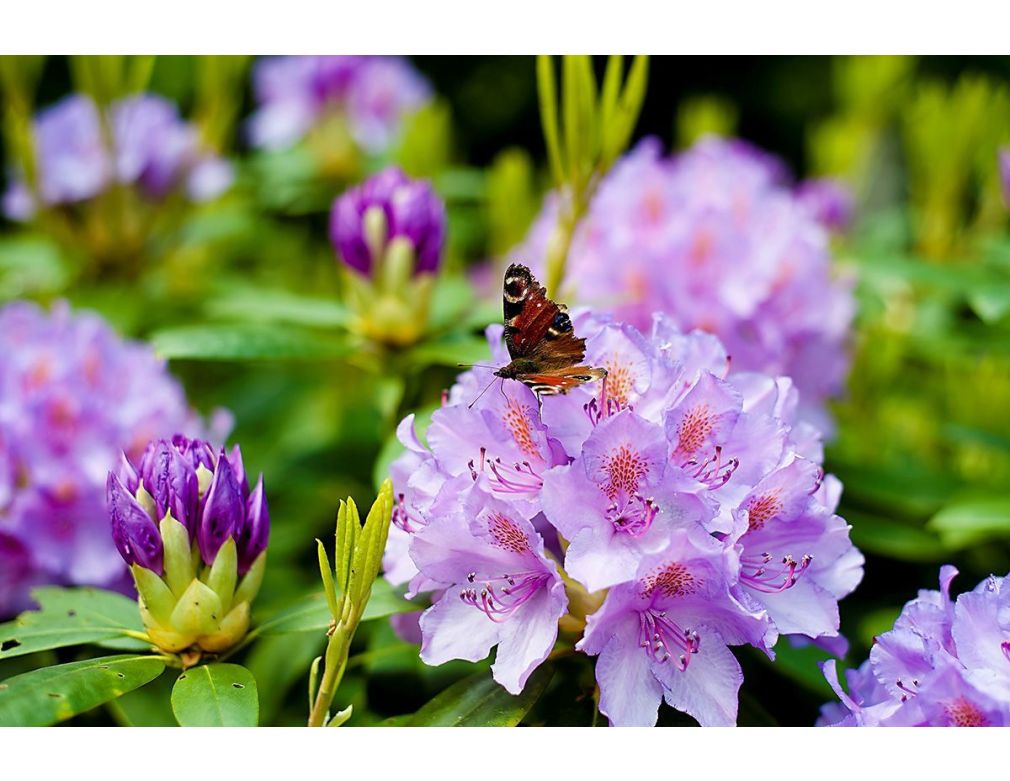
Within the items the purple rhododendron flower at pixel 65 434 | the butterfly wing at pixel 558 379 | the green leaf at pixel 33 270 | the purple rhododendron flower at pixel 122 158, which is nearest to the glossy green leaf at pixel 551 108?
the butterfly wing at pixel 558 379

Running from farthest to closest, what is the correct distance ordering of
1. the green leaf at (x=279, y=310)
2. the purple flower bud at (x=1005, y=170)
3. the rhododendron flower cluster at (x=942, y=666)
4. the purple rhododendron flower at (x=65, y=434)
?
the purple flower bud at (x=1005, y=170) → the green leaf at (x=279, y=310) → the purple rhododendron flower at (x=65, y=434) → the rhododendron flower cluster at (x=942, y=666)

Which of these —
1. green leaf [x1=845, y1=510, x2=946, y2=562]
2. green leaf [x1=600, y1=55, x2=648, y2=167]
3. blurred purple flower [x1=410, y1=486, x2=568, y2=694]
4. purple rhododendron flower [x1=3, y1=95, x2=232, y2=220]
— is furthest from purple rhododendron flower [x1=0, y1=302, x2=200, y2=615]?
green leaf [x1=845, y1=510, x2=946, y2=562]

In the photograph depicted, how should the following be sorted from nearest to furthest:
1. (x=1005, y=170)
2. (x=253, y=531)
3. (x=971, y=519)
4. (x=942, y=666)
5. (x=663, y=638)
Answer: (x=942, y=666) < (x=663, y=638) < (x=253, y=531) < (x=971, y=519) < (x=1005, y=170)

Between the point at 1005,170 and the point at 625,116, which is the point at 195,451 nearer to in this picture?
the point at 625,116

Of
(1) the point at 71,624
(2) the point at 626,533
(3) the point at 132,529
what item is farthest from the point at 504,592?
(1) the point at 71,624

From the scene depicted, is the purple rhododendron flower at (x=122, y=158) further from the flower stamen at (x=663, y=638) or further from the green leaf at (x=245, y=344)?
the flower stamen at (x=663, y=638)

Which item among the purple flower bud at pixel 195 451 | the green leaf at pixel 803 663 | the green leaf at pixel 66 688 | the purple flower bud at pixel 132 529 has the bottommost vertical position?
the green leaf at pixel 803 663
